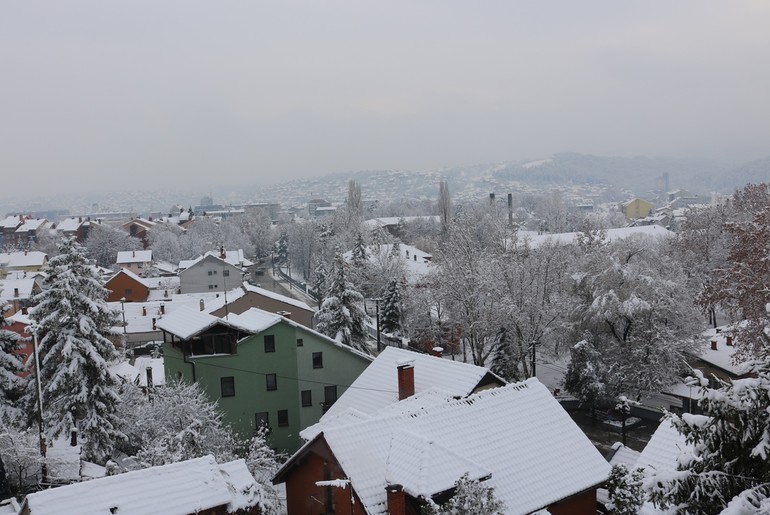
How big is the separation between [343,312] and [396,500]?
24888 mm

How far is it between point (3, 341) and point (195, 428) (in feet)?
36.9

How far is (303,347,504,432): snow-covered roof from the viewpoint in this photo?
2198 centimetres

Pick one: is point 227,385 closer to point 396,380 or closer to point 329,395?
point 329,395

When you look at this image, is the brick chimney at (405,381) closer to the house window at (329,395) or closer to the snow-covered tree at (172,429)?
the snow-covered tree at (172,429)

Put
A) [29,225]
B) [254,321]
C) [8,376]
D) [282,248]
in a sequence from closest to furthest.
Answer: [8,376] → [254,321] → [282,248] → [29,225]

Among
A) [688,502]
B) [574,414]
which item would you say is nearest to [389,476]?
[688,502]

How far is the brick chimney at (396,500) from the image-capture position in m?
13.7

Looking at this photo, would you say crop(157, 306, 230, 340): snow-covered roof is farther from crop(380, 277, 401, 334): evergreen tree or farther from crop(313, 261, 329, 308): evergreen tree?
crop(313, 261, 329, 308): evergreen tree

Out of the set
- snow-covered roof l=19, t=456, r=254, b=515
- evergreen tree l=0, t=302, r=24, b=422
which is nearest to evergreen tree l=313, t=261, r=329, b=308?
evergreen tree l=0, t=302, r=24, b=422

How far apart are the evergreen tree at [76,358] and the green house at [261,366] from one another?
371 centimetres

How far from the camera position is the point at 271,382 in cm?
2845

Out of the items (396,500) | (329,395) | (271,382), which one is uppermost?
(396,500)

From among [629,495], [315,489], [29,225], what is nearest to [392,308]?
[315,489]

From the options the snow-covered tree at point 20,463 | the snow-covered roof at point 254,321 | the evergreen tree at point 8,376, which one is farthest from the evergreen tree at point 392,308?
the snow-covered tree at point 20,463
